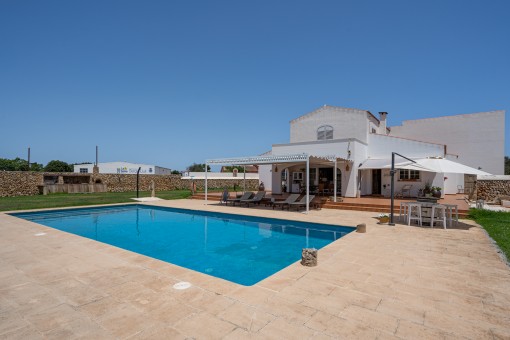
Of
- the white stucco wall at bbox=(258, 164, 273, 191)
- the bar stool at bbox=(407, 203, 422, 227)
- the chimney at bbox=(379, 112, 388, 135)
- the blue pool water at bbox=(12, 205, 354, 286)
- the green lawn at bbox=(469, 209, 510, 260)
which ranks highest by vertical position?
the chimney at bbox=(379, 112, 388, 135)

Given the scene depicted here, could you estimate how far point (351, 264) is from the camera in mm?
6688

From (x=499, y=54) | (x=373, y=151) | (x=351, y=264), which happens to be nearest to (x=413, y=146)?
(x=373, y=151)

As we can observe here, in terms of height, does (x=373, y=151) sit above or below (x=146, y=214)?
above

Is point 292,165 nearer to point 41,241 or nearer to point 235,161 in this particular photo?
point 235,161

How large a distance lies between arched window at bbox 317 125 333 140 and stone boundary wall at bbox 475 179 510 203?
43.2ft

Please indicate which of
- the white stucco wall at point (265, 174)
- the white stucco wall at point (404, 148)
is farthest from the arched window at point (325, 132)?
the white stucco wall at point (265, 174)

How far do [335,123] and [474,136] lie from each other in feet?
51.2

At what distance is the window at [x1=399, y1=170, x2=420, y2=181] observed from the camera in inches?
874

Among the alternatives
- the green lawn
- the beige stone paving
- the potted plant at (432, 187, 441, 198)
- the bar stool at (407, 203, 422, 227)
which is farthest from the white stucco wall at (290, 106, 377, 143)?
the beige stone paving

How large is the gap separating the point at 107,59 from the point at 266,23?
12.3m

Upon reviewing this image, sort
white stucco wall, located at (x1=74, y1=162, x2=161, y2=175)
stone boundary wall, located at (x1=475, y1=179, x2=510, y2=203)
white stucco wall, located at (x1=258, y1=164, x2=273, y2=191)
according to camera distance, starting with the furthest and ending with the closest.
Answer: white stucco wall, located at (x1=74, y1=162, x2=161, y2=175), white stucco wall, located at (x1=258, y1=164, x2=273, y2=191), stone boundary wall, located at (x1=475, y1=179, x2=510, y2=203)

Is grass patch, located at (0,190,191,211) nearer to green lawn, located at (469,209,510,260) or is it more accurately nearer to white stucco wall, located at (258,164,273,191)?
white stucco wall, located at (258,164,273,191)

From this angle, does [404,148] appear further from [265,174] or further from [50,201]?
[50,201]

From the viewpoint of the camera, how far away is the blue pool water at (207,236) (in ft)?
27.5
